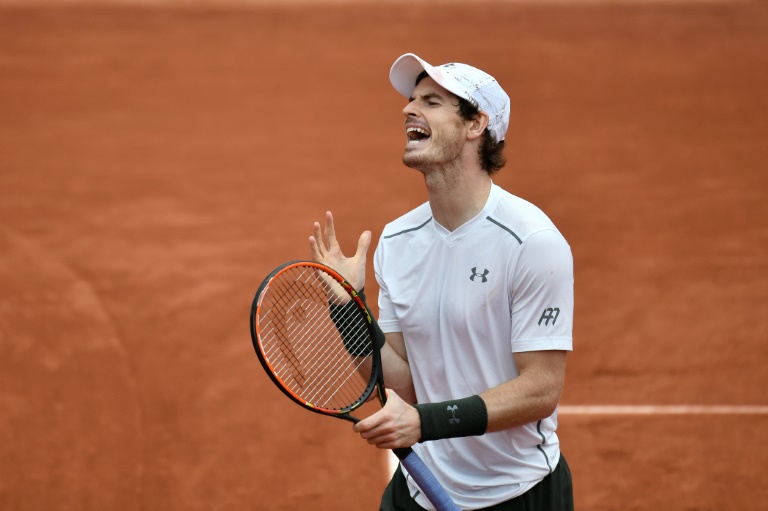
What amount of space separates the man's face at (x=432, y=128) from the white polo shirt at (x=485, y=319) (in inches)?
9.1

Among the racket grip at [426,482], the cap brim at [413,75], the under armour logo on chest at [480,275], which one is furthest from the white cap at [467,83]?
the racket grip at [426,482]

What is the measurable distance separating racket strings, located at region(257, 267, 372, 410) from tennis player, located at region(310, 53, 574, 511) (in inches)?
4.8

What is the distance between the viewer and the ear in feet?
12.6

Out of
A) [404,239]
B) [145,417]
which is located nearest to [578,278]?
[145,417]

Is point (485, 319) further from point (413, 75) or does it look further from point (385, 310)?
point (413, 75)

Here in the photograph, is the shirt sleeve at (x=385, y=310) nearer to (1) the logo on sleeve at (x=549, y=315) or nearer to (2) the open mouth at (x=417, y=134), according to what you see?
(2) the open mouth at (x=417, y=134)

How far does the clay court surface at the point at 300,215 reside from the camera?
6.39 meters

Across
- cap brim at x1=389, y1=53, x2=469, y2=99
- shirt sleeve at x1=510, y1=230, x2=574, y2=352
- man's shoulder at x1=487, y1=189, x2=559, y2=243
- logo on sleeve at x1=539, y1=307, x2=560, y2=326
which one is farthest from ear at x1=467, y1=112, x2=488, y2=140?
logo on sleeve at x1=539, y1=307, x2=560, y2=326

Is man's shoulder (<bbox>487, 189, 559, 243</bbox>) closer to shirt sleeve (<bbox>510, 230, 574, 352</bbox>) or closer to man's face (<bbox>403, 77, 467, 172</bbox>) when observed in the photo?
shirt sleeve (<bbox>510, 230, 574, 352</bbox>)

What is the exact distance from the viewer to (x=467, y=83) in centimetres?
383

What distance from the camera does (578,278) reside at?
8.16 meters

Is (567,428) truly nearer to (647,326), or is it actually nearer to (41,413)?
(647,326)

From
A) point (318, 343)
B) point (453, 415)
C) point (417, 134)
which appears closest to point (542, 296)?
point (453, 415)

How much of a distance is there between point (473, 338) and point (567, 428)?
3.08 meters
